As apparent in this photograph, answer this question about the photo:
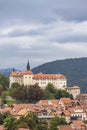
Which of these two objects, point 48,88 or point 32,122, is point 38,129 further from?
point 48,88

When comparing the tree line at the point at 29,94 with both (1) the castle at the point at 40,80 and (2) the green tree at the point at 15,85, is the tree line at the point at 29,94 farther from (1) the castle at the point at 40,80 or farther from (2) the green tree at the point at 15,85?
(1) the castle at the point at 40,80

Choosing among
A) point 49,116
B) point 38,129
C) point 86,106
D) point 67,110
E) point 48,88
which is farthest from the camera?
point 48,88

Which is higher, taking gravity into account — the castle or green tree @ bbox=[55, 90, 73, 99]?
the castle

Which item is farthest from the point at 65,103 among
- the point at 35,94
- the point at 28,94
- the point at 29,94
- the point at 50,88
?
the point at 50,88

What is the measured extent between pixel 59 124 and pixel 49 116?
11832mm

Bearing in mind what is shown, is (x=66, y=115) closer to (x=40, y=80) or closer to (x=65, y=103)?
(x=65, y=103)

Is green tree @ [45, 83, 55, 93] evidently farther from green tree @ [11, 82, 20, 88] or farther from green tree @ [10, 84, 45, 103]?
green tree @ [10, 84, 45, 103]

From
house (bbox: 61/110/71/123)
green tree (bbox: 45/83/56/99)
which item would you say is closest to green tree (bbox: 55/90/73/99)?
green tree (bbox: 45/83/56/99)

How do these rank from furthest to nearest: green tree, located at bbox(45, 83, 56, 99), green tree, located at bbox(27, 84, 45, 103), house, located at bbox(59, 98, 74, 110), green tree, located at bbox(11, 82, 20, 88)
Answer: green tree, located at bbox(11, 82, 20, 88) < green tree, located at bbox(45, 83, 56, 99) < green tree, located at bbox(27, 84, 45, 103) < house, located at bbox(59, 98, 74, 110)

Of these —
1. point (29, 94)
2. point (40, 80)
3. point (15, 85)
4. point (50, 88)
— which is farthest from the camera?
point (40, 80)

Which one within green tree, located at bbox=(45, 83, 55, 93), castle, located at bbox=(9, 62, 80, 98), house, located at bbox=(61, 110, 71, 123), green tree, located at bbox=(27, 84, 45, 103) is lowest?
house, located at bbox=(61, 110, 71, 123)

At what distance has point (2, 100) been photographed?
100 metres

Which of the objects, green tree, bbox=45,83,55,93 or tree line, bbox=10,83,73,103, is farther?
green tree, bbox=45,83,55,93

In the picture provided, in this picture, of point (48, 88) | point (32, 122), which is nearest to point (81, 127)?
point (32, 122)
